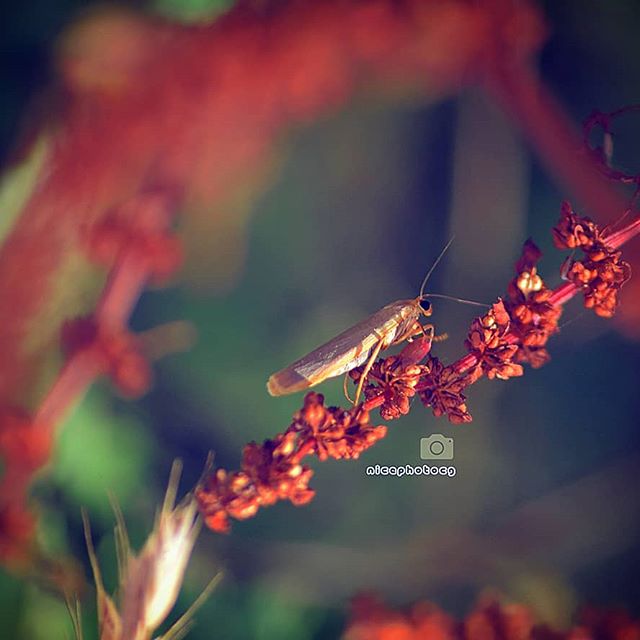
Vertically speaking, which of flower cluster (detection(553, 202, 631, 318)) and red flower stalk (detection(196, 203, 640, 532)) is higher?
flower cluster (detection(553, 202, 631, 318))

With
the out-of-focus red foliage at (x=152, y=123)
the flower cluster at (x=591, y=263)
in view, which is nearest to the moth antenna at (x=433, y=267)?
the flower cluster at (x=591, y=263)

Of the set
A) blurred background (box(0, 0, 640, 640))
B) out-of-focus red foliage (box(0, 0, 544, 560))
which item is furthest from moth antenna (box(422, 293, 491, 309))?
out-of-focus red foliage (box(0, 0, 544, 560))

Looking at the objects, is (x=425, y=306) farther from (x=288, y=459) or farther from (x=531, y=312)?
(x=288, y=459)

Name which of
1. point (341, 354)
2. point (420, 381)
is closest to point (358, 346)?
point (341, 354)

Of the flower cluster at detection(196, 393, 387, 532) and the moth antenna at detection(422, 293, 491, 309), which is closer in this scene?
the flower cluster at detection(196, 393, 387, 532)

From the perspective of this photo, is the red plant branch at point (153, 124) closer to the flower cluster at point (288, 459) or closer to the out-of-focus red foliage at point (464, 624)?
the flower cluster at point (288, 459)

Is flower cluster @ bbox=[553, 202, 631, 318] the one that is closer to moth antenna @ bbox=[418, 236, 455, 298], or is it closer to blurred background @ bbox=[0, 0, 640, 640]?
blurred background @ bbox=[0, 0, 640, 640]
